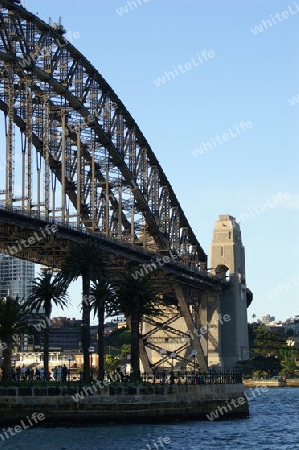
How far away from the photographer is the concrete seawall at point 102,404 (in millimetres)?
82000

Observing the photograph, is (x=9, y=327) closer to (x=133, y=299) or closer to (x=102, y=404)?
(x=102, y=404)

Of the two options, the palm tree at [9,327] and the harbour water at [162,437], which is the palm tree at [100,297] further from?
the harbour water at [162,437]

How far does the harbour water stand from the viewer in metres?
71.5

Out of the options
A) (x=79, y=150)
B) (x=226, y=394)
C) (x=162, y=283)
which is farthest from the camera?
(x=162, y=283)

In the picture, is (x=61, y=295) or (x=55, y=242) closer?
(x=61, y=295)

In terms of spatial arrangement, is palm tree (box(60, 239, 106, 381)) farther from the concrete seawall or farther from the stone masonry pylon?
the stone masonry pylon

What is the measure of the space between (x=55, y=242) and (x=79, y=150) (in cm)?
1197

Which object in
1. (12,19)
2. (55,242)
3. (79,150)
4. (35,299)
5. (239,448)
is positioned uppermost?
(12,19)

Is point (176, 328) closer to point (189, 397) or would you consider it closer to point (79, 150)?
point (79, 150)

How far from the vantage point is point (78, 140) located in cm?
11675

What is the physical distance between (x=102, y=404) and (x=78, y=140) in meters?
40.3

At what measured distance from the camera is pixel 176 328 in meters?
167

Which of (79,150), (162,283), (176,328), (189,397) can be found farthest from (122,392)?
(176,328)

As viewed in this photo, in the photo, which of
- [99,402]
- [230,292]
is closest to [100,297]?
[99,402]
